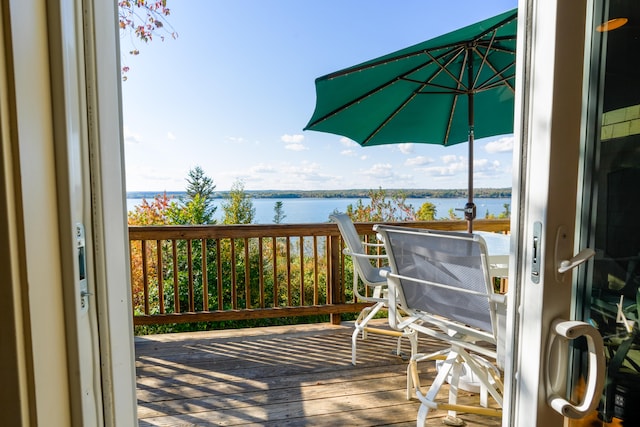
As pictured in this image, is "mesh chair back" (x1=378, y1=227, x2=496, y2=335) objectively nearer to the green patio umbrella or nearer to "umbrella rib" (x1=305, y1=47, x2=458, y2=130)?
the green patio umbrella

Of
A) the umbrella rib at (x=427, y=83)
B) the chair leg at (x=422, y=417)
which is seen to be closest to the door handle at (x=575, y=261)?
the chair leg at (x=422, y=417)

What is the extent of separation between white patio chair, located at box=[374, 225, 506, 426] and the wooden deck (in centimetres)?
24

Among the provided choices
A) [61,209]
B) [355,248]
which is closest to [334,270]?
[355,248]

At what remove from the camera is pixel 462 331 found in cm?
177

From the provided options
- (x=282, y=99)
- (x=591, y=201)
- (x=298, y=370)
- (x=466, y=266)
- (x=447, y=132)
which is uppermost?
(x=282, y=99)

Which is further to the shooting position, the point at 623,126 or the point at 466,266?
the point at 466,266

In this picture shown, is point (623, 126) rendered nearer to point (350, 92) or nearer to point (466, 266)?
point (466, 266)

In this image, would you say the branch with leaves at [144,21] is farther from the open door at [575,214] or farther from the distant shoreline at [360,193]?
the open door at [575,214]

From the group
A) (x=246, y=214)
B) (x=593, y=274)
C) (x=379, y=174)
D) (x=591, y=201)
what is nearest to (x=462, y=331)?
(x=593, y=274)

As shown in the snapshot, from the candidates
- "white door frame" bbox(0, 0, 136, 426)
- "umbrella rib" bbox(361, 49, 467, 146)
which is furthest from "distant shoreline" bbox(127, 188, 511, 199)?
"white door frame" bbox(0, 0, 136, 426)

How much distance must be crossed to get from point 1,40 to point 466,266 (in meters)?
1.72

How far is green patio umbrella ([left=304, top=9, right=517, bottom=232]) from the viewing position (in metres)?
2.39

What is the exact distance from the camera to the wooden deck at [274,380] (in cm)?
195

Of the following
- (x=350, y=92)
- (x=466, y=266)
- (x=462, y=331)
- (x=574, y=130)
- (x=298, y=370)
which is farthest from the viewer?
(x=350, y=92)
